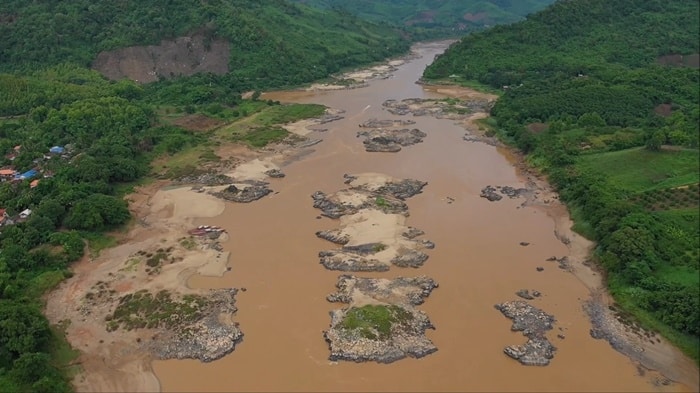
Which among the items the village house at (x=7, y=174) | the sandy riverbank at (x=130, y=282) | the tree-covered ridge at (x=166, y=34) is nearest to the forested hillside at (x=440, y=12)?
the tree-covered ridge at (x=166, y=34)

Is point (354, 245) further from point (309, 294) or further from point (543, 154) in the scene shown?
point (543, 154)

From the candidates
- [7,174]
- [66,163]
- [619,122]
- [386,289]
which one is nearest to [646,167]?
[619,122]

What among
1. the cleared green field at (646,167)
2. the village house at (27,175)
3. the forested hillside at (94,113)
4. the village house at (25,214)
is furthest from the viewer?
the village house at (27,175)

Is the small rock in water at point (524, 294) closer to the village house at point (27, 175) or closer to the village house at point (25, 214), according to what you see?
the village house at point (25, 214)

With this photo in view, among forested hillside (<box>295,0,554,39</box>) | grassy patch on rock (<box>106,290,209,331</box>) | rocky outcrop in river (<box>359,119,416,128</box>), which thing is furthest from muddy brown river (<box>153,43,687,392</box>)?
forested hillside (<box>295,0,554,39</box>)

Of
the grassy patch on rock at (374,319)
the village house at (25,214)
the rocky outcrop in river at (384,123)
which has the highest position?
the grassy patch on rock at (374,319)

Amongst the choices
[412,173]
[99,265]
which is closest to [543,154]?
[412,173]
